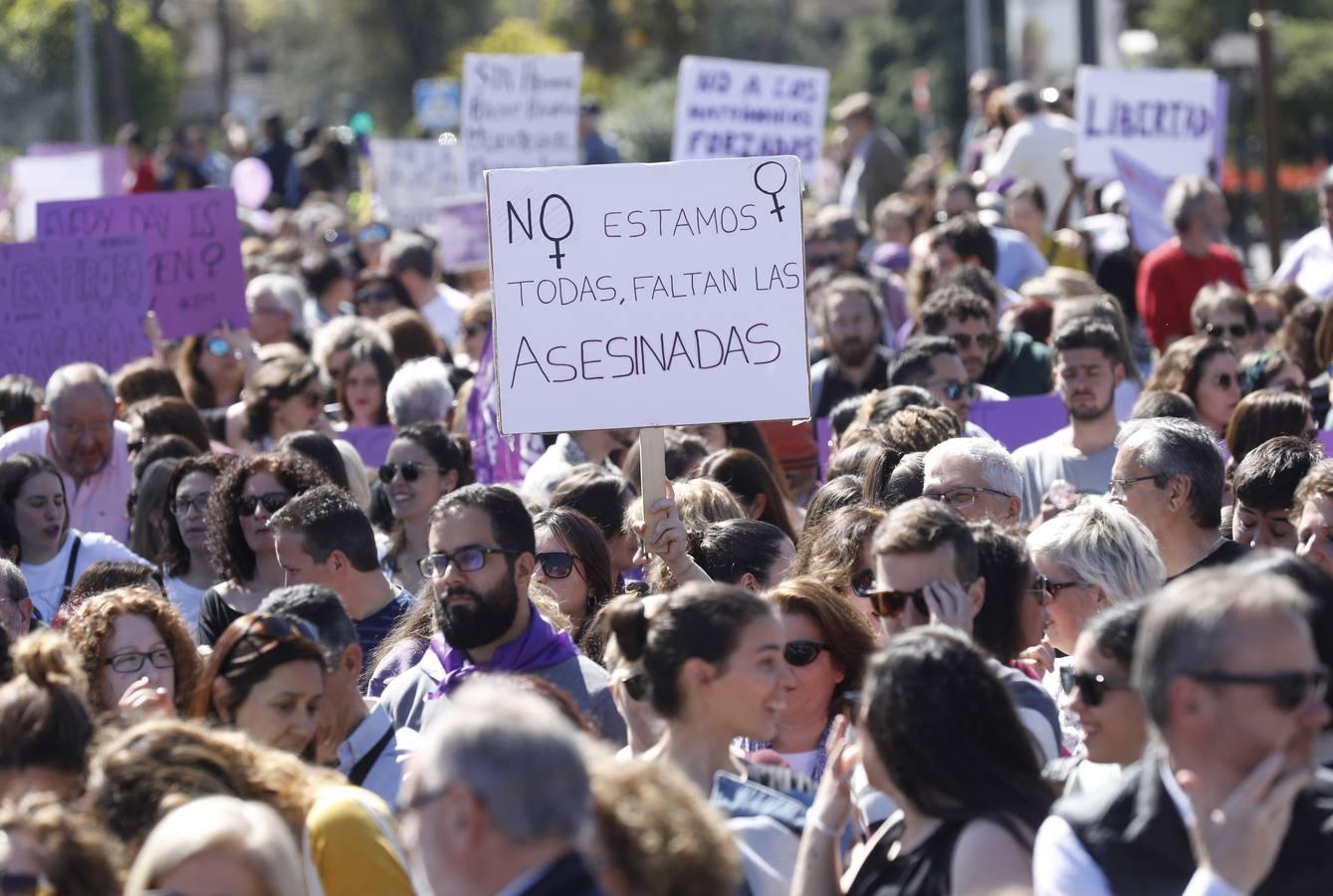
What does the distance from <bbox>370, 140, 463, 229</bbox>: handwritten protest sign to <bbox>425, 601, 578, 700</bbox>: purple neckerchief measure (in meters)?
12.2

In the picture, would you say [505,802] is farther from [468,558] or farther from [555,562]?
[555,562]

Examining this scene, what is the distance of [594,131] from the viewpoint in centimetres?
1683

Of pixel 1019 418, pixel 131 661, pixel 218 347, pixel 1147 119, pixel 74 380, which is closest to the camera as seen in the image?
pixel 131 661

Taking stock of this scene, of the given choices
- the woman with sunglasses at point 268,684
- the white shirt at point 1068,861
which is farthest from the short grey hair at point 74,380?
the white shirt at point 1068,861

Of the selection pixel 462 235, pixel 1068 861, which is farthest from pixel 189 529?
pixel 462 235

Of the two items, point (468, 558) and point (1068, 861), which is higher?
point (468, 558)

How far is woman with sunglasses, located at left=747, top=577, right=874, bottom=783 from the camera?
15.5 feet

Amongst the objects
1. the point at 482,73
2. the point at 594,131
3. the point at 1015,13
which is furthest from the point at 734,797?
the point at 1015,13

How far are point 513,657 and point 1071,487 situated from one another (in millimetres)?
2514

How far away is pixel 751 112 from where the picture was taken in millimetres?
14141

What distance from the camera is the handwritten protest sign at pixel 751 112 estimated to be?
14008 mm

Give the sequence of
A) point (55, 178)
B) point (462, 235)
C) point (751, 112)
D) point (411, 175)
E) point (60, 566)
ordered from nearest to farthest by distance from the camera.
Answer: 1. point (60, 566)
2. point (462, 235)
3. point (751, 112)
4. point (55, 178)
5. point (411, 175)

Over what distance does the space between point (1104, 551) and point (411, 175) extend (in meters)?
12.9

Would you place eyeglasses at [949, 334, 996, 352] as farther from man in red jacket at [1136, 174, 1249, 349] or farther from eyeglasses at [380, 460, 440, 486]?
eyeglasses at [380, 460, 440, 486]
